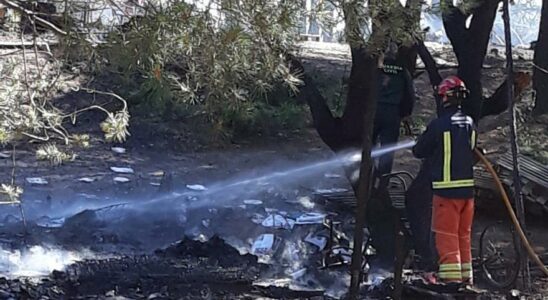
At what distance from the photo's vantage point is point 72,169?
1206 centimetres

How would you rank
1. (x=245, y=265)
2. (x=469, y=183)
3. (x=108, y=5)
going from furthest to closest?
(x=245, y=265) → (x=469, y=183) → (x=108, y=5)

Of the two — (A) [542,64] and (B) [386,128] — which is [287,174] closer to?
(B) [386,128]

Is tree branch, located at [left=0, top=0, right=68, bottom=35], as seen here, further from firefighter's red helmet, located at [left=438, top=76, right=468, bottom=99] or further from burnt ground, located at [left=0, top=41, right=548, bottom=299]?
firefighter's red helmet, located at [left=438, top=76, right=468, bottom=99]

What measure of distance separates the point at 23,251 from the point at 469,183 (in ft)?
13.4

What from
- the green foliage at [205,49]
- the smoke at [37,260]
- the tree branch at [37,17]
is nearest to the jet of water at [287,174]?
the smoke at [37,260]

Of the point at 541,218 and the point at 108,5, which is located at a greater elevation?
the point at 108,5

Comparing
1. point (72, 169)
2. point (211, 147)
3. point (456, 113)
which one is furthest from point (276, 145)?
point (456, 113)

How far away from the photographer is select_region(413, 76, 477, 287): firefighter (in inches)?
262

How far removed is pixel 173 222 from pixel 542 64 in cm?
834

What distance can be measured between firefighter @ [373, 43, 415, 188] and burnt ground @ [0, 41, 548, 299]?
103cm

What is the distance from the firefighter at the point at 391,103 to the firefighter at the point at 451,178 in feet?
4.19

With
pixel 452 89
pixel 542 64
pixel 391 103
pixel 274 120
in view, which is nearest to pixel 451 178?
pixel 452 89

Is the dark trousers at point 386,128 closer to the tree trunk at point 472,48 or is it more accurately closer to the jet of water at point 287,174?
the jet of water at point 287,174

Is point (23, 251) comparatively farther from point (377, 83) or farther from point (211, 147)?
point (211, 147)
